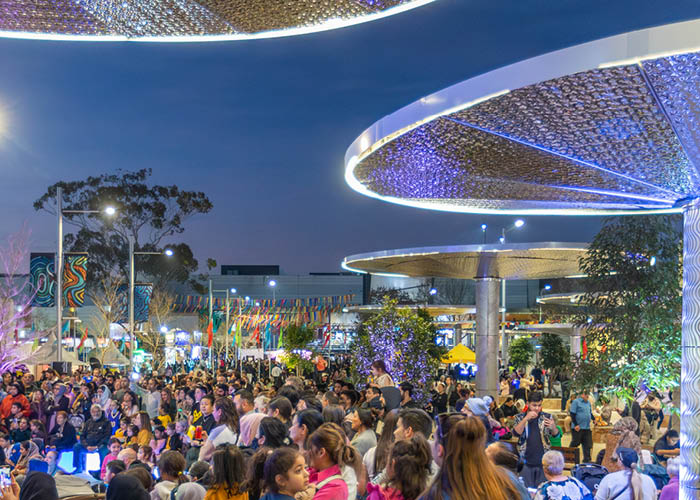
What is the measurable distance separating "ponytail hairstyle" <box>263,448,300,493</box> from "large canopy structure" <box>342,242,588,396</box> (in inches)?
531

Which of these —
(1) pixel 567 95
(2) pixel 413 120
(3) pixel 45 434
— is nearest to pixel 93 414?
(3) pixel 45 434

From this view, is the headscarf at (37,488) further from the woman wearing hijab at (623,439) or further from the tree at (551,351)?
the tree at (551,351)

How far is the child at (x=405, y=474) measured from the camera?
4.84 m

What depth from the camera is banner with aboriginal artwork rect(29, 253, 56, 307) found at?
22031 mm

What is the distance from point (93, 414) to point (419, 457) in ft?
30.4

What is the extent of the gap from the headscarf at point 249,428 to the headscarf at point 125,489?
2.81 metres

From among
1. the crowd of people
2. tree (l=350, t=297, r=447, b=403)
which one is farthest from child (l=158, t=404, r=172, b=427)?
tree (l=350, t=297, r=447, b=403)

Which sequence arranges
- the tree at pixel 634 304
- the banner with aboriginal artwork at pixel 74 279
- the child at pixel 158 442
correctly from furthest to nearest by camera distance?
the banner with aboriginal artwork at pixel 74 279 → the tree at pixel 634 304 → the child at pixel 158 442

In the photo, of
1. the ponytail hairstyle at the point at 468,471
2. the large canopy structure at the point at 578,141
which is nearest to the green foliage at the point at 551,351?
the large canopy structure at the point at 578,141

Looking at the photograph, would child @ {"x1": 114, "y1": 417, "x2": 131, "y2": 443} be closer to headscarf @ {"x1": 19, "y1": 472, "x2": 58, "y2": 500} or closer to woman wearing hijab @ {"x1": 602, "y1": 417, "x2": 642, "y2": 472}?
headscarf @ {"x1": 19, "y1": 472, "x2": 58, "y2": 500}

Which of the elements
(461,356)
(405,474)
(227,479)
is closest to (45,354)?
(461,356)

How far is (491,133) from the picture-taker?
641cm

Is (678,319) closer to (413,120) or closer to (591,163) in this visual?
(591,163)

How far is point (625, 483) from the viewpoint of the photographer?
6.59m
